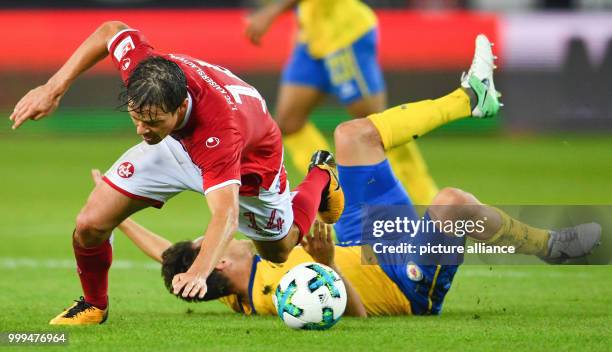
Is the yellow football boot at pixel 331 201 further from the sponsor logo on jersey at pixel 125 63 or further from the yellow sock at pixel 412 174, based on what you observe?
the yellow sock at pixel 412 174

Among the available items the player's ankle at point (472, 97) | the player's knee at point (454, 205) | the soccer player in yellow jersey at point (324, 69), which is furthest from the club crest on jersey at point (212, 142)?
the soccer player in yellow jersey at point (324, 69)

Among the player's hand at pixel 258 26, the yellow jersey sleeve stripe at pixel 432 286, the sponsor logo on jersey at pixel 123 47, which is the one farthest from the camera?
the player's hand at pixel 258 26

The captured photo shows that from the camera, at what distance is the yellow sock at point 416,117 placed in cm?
702

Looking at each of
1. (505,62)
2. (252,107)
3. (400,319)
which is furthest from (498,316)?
Result: (505,62)

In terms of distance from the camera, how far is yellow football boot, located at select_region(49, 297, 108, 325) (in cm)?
631

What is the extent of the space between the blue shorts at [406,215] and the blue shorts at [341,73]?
3808 mm

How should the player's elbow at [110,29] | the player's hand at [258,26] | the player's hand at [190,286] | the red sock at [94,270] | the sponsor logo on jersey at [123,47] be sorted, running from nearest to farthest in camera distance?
the player's hand at [190,286], the sponsor logo on jersey at [123,47], the player's elbow at [110,29], the red sock at [94,270], the player's hand at [258,26]

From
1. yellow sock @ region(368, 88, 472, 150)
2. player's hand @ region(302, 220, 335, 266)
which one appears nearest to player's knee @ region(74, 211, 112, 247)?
player's hand @ region(302, 220, 335, 266)

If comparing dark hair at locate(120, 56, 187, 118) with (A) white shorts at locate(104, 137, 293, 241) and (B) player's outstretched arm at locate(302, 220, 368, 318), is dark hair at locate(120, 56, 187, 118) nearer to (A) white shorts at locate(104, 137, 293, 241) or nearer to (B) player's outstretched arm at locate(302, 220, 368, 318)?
(A) white shorts at locate(104, 137, 293, 241)

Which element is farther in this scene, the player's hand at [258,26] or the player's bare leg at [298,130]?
the player's bare leg at [298,130]

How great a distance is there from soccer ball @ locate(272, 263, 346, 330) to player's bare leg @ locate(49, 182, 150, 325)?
0.87 meters

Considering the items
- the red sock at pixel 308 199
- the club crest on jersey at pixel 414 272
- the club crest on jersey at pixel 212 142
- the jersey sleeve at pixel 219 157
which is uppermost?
the club crest on jersey at pixel 212 142

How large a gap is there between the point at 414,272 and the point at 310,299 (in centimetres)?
85

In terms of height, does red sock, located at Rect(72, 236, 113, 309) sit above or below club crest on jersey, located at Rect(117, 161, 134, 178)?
below
